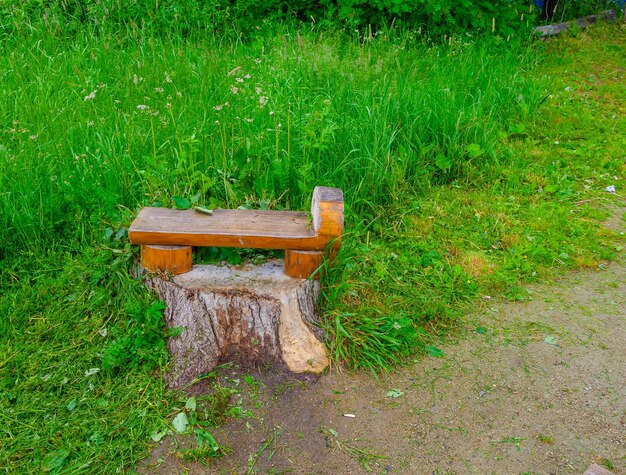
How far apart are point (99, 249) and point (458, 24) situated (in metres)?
5.77

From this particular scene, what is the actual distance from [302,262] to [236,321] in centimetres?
44

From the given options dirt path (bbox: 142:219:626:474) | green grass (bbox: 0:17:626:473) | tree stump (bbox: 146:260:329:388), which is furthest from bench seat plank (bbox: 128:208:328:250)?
dirt path (bbox: 142:219:626:474)

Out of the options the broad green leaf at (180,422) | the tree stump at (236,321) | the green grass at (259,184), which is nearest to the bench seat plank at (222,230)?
the tree stump at (236,321)

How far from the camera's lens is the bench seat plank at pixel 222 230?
3232mm

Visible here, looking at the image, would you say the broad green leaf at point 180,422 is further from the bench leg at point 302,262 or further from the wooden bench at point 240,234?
the bench leg at point 302,262

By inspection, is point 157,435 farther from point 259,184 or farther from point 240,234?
point 259,184

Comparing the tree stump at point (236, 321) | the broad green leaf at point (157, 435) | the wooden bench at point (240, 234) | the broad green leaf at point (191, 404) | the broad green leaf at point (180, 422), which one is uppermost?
the wooden bench at point (240, 234)

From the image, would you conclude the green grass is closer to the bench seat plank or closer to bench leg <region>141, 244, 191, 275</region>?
bench leg <region>141, 244, 191, 275</region>

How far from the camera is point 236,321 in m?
3.26

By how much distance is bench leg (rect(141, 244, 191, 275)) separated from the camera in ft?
10.8

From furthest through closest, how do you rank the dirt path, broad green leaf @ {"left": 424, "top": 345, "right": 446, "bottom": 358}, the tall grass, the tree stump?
the tall grass → broad green leaf @ {"left": 424, "top": 345, "right": 446, "bottom": 358} → the tree stump → the dirt path

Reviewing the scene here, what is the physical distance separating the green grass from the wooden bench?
263mm

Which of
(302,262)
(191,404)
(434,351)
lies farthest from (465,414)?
(191,404)

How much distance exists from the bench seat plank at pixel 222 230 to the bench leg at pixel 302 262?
0.15 feet
